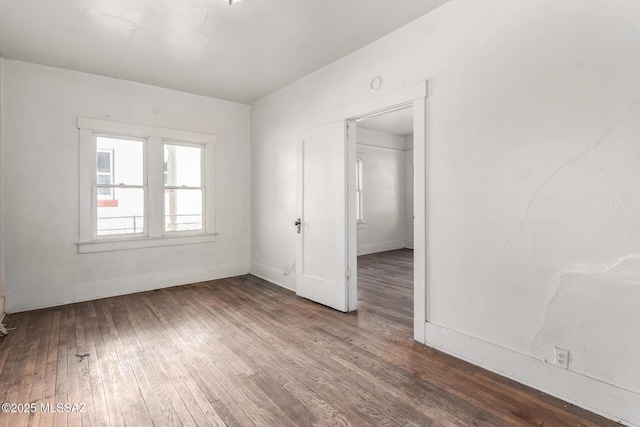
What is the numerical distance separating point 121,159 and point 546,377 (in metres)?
5.15

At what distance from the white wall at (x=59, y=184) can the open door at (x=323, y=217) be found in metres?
2.03

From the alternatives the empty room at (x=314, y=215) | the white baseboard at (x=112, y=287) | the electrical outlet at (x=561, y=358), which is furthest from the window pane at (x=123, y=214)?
the electrical outlet at (x=561, y=358)

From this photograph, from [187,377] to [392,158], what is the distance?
269 inches

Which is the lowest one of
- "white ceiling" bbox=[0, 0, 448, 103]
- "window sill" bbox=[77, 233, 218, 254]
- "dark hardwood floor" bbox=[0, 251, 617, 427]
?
"dark hardwood floor" bbox=[0, 251, 617, 427]

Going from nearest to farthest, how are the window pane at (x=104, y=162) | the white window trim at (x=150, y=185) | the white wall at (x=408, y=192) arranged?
the white window trim at (x=150, y=185), the window pane at (x=104, y=162), the white wall at (x=408, y=192)

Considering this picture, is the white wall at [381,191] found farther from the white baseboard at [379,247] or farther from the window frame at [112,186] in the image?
the window frame at [112,186]

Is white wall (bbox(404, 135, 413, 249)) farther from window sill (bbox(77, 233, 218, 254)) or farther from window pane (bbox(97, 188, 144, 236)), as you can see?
window pane (bbox(97, 188, 144, 236))

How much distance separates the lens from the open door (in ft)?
11.6

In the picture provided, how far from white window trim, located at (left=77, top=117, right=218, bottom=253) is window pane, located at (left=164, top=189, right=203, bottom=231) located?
0.11 metres

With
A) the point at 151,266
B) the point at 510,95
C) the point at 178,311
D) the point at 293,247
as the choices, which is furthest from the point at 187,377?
the point at 510,95

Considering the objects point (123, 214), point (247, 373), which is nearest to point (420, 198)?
point (247, 373)

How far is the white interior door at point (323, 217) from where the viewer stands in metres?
3.55

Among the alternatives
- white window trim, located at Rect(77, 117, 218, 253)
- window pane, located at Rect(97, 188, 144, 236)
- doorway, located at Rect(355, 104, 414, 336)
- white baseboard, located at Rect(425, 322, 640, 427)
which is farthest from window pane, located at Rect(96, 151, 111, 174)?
white baseboard, located at Rect(425, 322, 640, 427)

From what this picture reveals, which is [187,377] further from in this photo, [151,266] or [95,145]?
[95,145]
